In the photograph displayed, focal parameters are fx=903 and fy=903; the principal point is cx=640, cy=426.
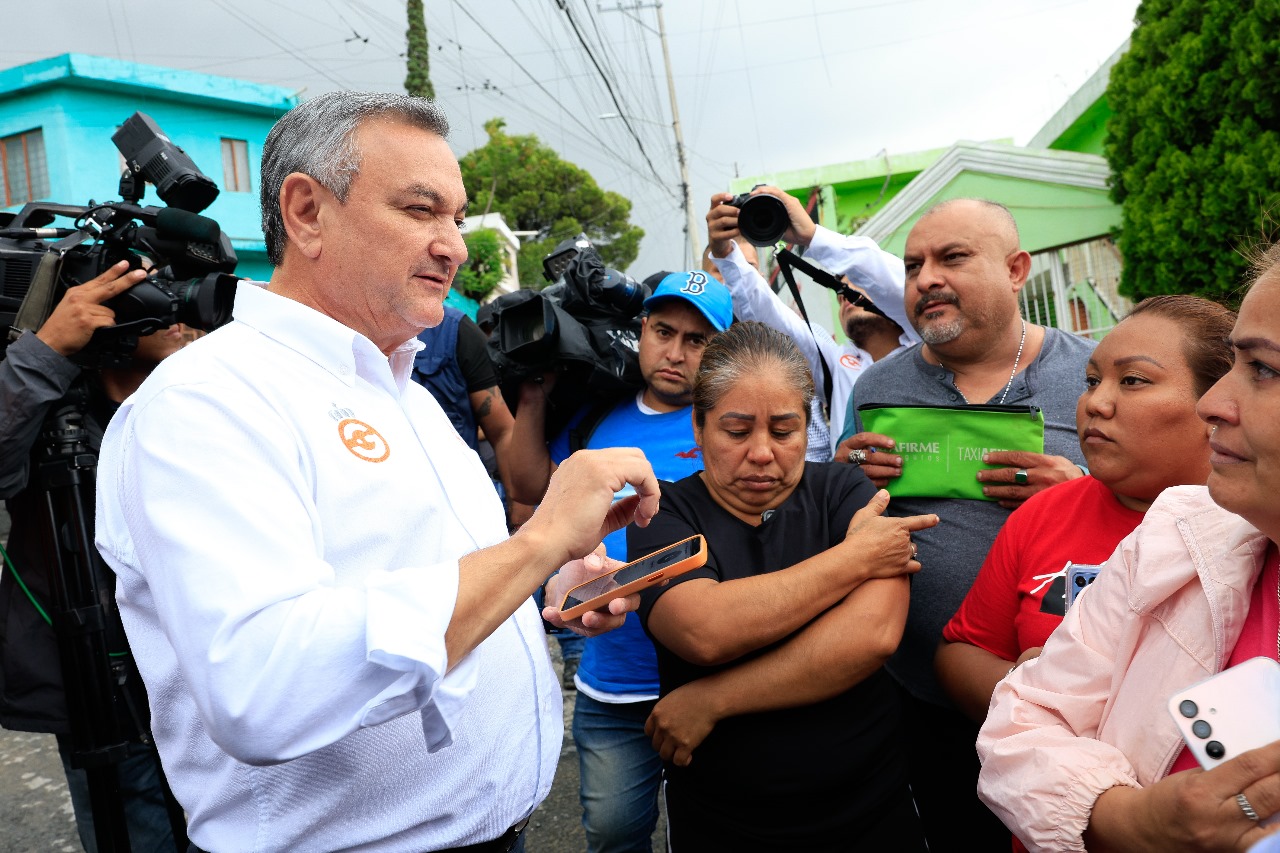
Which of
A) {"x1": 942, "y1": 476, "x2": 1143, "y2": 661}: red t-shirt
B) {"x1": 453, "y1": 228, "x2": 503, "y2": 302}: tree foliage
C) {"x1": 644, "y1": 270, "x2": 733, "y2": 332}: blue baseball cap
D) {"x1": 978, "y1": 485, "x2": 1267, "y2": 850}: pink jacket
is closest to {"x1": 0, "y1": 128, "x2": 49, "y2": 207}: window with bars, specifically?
{"x1": 453, "y1": 228, "x2": 503, "y2": 302}: tree foliage

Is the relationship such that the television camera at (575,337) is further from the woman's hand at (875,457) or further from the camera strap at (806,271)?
the woman's hand at (875,457)

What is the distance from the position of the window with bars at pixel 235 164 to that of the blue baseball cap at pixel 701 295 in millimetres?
20972

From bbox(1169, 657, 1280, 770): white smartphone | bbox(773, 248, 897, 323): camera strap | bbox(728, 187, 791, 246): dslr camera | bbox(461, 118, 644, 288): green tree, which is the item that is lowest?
bbox(1169, 657, 1280, 770): white smartphone

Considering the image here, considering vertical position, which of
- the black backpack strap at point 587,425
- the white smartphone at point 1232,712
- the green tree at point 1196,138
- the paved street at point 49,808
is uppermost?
the green tree at point 1196,138

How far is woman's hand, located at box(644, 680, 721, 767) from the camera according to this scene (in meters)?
2.02

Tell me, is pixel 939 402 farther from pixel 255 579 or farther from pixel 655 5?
pixel 655 5

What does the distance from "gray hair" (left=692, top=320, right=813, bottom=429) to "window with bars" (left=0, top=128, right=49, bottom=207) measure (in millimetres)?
21435

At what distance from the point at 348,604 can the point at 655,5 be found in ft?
94.3

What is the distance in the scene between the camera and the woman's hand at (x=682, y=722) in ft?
6.63

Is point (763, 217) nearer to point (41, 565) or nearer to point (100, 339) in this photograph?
point (100, 339)

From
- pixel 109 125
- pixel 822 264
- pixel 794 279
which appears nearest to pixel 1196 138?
pixel 822 264

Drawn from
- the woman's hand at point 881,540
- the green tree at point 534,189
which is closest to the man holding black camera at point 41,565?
the woman's hand at point 881,540

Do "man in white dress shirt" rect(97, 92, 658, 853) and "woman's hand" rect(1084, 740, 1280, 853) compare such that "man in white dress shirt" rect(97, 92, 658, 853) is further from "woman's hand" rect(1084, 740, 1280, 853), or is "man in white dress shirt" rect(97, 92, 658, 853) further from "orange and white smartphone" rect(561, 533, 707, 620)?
"woman's hand" rect(1084, 740, 1280, 853)

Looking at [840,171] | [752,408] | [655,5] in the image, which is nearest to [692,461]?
[752,408]
